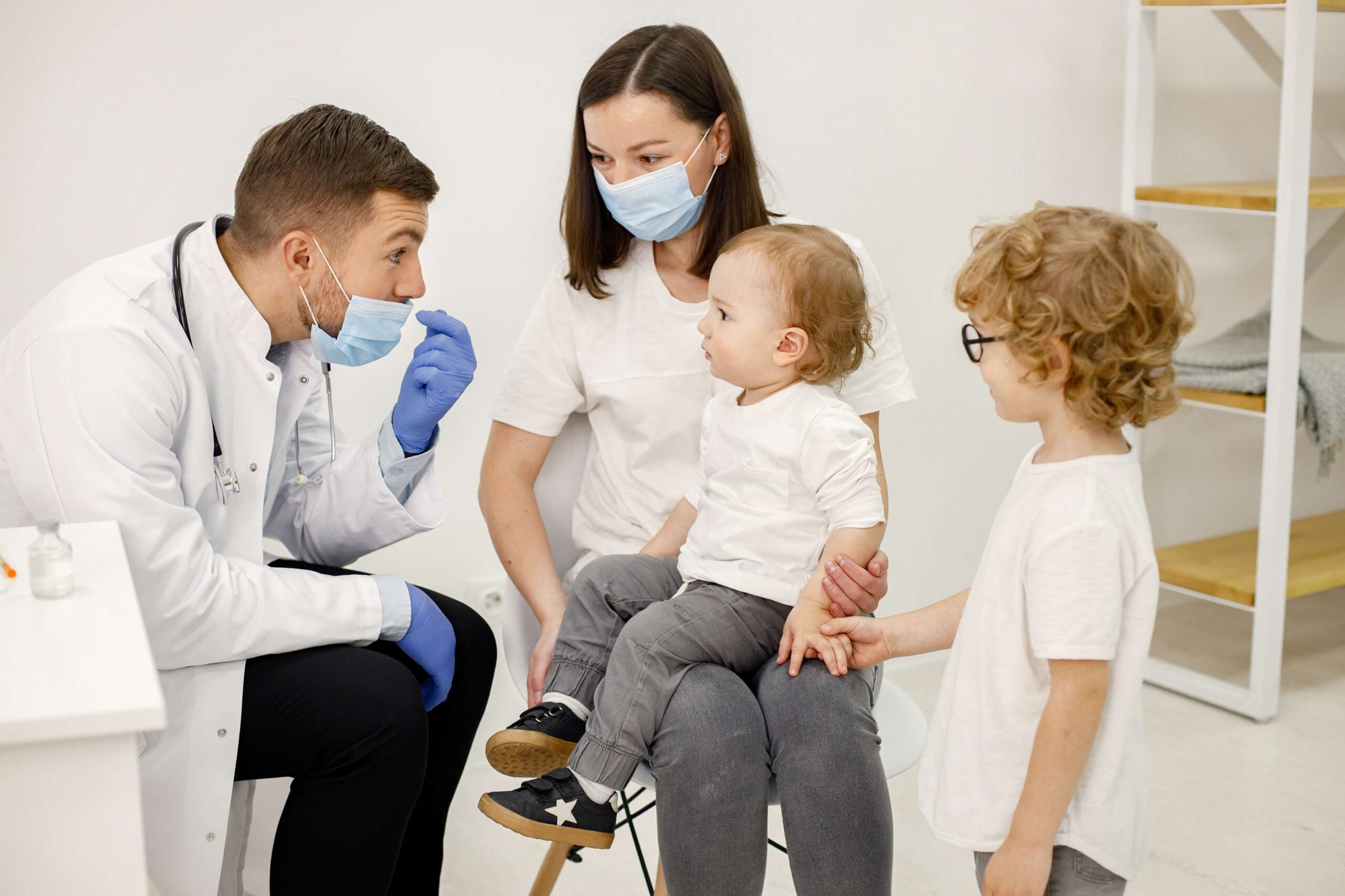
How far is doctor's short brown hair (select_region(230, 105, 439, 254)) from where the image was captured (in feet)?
4.42

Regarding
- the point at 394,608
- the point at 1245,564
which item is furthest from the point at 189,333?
the point at 1245,564

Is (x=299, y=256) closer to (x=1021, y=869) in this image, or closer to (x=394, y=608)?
(x=394, y=608)

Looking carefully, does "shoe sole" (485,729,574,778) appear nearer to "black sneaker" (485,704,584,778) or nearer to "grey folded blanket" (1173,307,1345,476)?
"black sneaker" (485,704,584,778)

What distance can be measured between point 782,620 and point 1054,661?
406 millimetres

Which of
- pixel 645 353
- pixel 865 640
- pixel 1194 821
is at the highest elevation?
pixel 645 353

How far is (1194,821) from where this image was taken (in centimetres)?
208

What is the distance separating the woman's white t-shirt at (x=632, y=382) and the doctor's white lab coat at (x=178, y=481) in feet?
1.19

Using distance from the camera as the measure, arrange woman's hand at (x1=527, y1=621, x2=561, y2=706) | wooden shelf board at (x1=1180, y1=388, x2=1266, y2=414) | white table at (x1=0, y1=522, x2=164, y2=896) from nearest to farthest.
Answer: white table at (x1=0, y1=522, x2=164, y2=896) < woman's hand at (x1=527, y1=621, x2=561, y2=706) < wooden shelf board at (x1=1180, y1=388, x2=1266, y2=414)

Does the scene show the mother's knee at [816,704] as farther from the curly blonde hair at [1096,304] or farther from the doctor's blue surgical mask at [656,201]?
the doctor's blue surgical mask at [656,201]

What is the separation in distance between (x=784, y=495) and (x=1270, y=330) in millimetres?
1524

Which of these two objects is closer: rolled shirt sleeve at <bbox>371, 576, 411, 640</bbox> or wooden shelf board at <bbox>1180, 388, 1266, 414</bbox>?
rolled shirt sleeve at <bbox>371, 576, 411, 640</bbox>

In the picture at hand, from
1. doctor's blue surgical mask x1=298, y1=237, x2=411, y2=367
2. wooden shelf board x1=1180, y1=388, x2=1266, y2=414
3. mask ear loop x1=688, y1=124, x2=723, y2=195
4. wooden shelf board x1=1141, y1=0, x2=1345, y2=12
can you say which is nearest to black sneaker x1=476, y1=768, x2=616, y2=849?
doctor's blue surgical mask x1=298, y1=237, x2=411, y2=367

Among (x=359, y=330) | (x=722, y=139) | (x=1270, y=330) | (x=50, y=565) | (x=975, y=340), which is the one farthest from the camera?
(x=1270, y=330)

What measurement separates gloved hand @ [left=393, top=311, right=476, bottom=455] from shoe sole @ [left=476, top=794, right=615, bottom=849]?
55 centimetres
